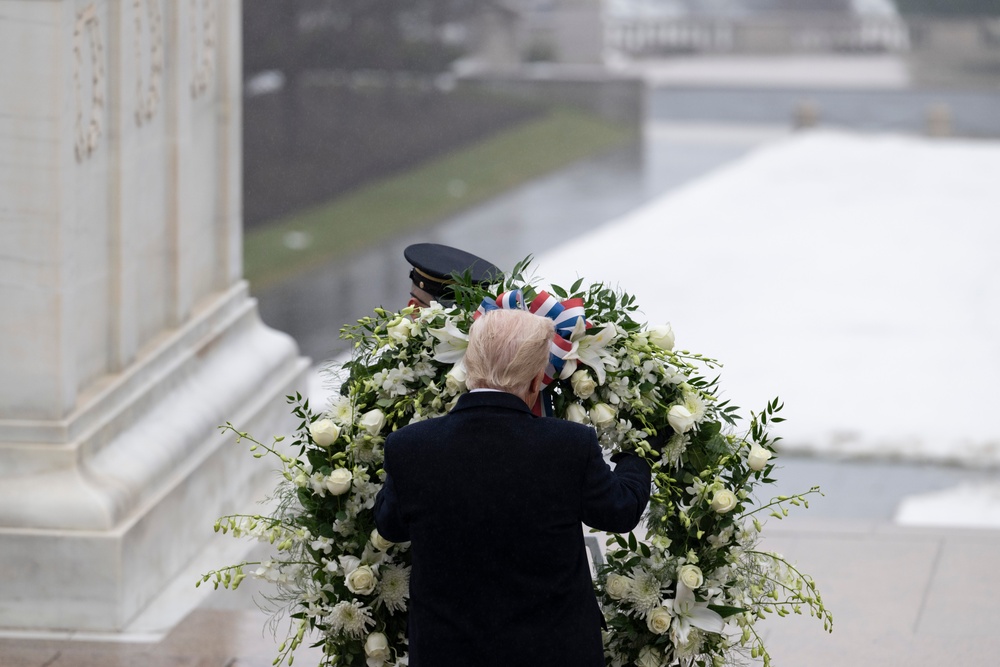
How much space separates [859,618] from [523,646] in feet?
9.37

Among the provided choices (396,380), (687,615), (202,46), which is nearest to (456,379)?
(396,380)

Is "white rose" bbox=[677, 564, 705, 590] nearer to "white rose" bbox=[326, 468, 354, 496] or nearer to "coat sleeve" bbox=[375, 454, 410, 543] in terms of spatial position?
"coat sleeve" bbox=[375, 454, 410, 543]

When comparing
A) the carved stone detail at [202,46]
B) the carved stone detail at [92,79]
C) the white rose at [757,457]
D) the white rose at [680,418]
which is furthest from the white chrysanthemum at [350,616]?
the carved stone detail at [202,46]

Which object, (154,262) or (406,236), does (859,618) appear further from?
(406,236)

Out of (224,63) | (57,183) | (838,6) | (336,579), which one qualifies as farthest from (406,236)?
(838,6)

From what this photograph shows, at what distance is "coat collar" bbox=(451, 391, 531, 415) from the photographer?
3.06m

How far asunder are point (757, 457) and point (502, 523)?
763mm

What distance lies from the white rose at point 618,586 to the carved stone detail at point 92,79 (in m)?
2.97

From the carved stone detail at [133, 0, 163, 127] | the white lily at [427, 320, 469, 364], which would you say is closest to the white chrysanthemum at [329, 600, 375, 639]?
the white lily at [427, 320, 469, 364]

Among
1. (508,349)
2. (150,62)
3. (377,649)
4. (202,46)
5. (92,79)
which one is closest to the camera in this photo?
(508,349)

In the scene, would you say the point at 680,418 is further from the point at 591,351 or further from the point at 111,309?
the point at 111,309

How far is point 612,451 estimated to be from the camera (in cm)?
354

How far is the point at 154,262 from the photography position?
20.9ft

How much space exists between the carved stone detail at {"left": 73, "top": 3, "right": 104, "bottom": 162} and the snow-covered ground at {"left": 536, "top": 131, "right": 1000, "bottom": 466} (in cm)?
495
